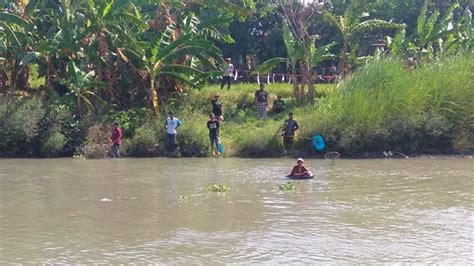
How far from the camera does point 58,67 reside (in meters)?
28.8

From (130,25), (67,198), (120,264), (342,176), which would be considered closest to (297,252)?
(120,264)

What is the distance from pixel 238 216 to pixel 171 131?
477 inches

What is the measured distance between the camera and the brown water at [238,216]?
10.3m

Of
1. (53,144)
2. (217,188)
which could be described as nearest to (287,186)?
(217,188)

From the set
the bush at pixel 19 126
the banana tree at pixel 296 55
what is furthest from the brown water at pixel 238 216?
the banana tree at pixel 296 55

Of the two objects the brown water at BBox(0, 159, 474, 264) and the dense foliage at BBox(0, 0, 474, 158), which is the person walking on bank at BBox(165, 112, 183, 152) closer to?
the dense foliage at BBox(0, 0, 474, 158)

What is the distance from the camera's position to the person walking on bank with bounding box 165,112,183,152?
24.8 m

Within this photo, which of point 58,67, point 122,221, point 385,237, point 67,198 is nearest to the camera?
point 385,237

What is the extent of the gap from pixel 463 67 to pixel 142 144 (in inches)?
443

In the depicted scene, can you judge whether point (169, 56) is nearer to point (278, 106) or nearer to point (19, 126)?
point (278, 106)

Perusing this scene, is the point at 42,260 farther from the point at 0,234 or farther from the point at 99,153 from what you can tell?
the point at 99,153

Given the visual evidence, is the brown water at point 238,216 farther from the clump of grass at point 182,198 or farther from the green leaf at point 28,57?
the green leaf at point 28,57

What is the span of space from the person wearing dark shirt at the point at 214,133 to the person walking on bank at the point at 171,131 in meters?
1.17

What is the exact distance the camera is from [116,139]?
24.2 metres
